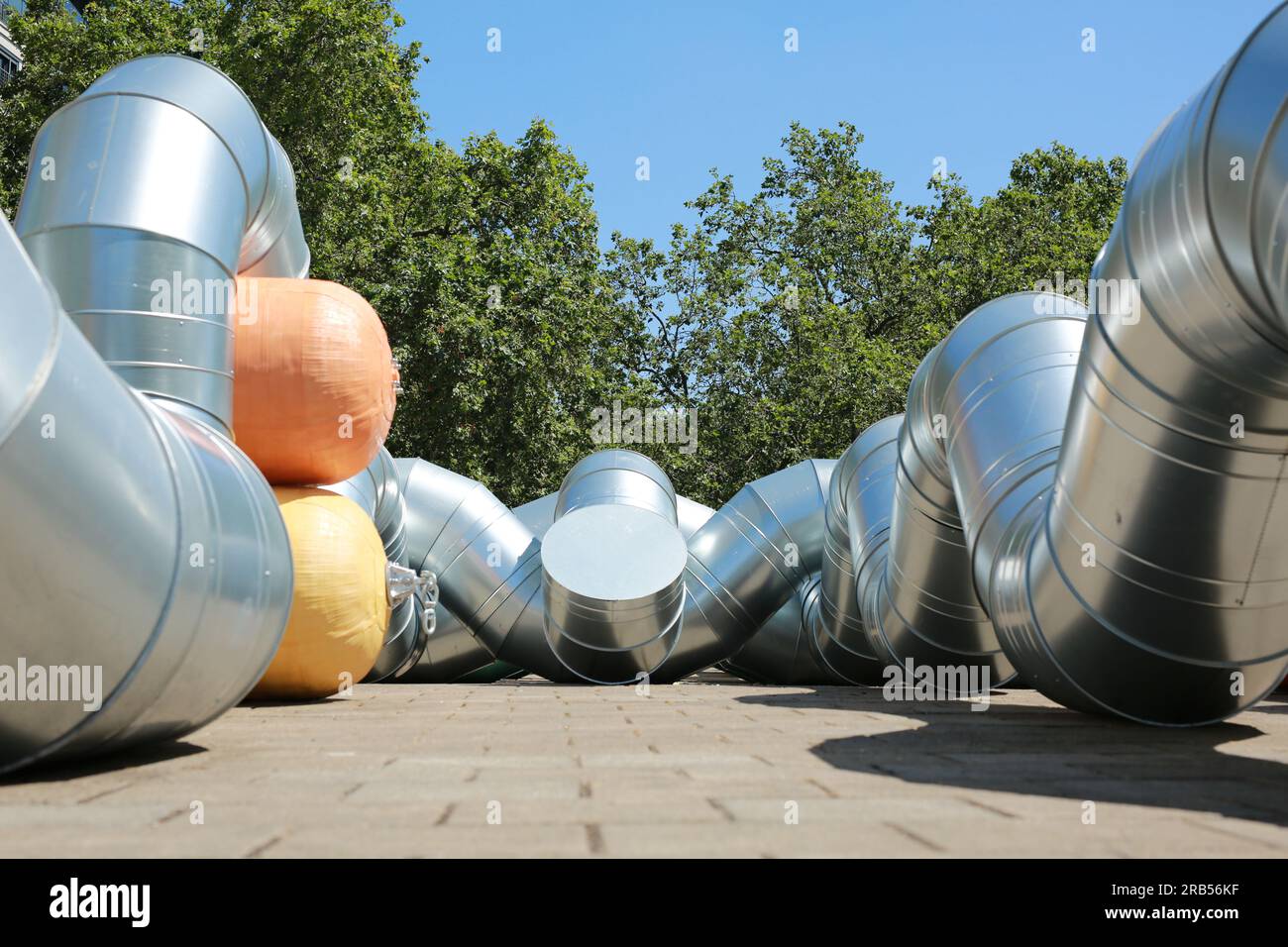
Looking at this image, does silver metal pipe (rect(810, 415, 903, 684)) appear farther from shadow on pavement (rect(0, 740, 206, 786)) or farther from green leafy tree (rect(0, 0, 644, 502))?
green leafy tree (rect(0, 0, 644, 502))

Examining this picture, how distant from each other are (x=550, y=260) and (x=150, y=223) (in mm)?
17661

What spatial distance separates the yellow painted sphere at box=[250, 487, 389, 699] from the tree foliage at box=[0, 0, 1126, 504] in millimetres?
12098

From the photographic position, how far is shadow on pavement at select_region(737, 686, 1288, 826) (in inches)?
137

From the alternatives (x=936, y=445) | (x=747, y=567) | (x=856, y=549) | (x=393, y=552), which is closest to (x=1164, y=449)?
(x=936, y=445)

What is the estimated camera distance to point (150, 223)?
A: 604 cm

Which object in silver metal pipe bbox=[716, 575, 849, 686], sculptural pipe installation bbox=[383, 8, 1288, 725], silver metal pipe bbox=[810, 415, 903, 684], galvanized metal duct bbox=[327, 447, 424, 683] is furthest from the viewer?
silver metal pipe bbox=[716, 575, 849, 686]

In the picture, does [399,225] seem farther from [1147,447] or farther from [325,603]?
[1147,447]

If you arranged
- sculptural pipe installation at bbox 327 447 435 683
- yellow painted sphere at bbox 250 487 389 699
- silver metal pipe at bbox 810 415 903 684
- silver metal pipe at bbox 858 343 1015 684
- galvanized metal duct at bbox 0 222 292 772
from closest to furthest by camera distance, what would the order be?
1. galvanized metal duct at bbox 0 222 292 772
2. yellow painted sphere at bbox 250 487 389 699
3. silver metal pipe at bbox 858 343 1015 684
4. silver metal pipe at bbox 810 415 903 684
5. sculptural pipe installation at bbox 327 447 435 683

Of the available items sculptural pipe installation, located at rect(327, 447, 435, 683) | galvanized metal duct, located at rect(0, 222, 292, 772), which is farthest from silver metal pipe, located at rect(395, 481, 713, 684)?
galvanized metal duct, located at rect(0, 222, 292, 772)

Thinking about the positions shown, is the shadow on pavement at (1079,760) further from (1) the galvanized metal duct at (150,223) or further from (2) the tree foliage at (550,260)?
(2) the tree foliage at (550,260)

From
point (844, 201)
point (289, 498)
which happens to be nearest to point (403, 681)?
point (289, 498)

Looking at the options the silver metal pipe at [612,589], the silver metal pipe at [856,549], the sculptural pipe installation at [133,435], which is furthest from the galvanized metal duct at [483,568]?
the sculptural pipe installation at [133,435]
